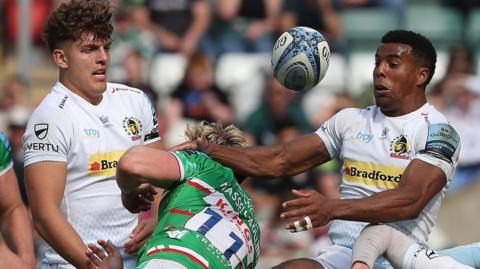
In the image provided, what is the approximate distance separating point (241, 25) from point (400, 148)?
24.5 feet

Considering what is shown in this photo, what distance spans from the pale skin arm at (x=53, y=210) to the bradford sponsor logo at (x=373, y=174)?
5.72 feet

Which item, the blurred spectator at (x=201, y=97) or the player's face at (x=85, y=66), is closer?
the player's face at (x=85, y=66)

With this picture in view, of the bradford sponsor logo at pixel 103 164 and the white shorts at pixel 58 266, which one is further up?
the bradford sponsor logo at pixel 103 164

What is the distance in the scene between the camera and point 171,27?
13.9 metres

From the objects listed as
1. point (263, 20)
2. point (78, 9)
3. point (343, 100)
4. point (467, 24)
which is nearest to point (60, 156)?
point (78, 9)

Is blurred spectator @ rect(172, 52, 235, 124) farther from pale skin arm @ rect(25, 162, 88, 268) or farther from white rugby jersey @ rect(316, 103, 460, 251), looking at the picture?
pale skin arm @ rect(25, 162, 88, 268)

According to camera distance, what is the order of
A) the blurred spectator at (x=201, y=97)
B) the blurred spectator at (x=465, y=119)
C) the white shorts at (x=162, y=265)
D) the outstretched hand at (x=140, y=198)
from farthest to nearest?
the blurred spectator at (x=201, y=97) → the blurred spectator at (x=465, y=119) → the outstretched hand at (x=140, y=198) → the white shorts at (x=162, y=265)

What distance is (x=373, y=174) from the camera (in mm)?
6602

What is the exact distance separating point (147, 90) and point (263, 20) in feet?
5.88

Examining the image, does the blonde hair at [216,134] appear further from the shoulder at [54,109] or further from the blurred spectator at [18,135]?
the blurred spectator at [18,135]

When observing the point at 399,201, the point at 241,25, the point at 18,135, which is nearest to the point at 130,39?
the point at 241,25

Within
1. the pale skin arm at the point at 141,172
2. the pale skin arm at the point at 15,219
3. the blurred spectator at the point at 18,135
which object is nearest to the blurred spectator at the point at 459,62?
the blurred spectator at the point at 18,135

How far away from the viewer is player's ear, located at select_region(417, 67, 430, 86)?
6715 mm

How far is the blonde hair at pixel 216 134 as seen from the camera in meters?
6.37
